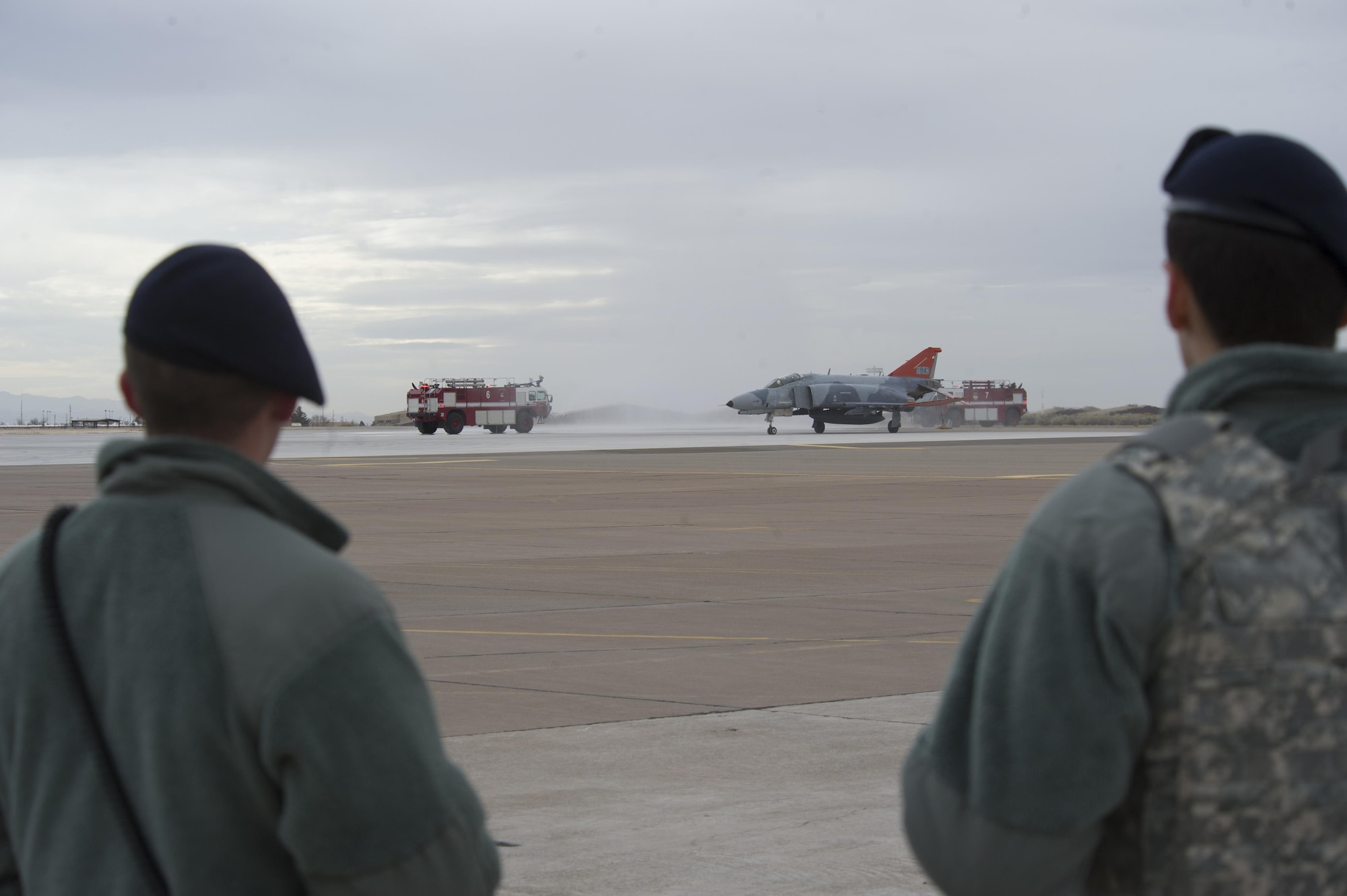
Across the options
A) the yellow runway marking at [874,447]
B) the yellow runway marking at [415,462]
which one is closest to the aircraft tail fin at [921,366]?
the yellow runway marking at [874,447]

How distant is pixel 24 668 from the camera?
6.67 ft

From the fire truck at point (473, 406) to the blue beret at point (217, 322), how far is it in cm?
7382

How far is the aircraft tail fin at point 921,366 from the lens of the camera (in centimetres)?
8612

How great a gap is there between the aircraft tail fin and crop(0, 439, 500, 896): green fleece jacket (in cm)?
8436

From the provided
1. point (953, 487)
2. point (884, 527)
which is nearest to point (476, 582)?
point (884, 527)

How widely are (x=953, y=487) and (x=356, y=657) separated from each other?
2630cm

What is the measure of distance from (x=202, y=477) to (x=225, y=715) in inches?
13.7

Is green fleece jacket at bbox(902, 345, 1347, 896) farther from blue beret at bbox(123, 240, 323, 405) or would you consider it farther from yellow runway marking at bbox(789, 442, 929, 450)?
yellow runway marking at bbox(789, 442, 929, 450)

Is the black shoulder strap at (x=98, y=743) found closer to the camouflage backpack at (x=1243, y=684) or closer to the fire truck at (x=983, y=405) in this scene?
the camouflage backpack at (x=1243, y=684)

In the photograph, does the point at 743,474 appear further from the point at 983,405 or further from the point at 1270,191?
the point at 983,405

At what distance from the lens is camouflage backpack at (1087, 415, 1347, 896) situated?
74.5 inches

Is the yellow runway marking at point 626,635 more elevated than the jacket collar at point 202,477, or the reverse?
the jacket collar at point 202,477

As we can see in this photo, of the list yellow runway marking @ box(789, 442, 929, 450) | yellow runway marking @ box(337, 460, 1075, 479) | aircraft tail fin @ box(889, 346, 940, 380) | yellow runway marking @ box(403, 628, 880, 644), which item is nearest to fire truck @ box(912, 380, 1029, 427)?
aircraft tail fin @ box(889, 346, 940, 380)

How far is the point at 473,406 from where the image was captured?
7675 centimetres
